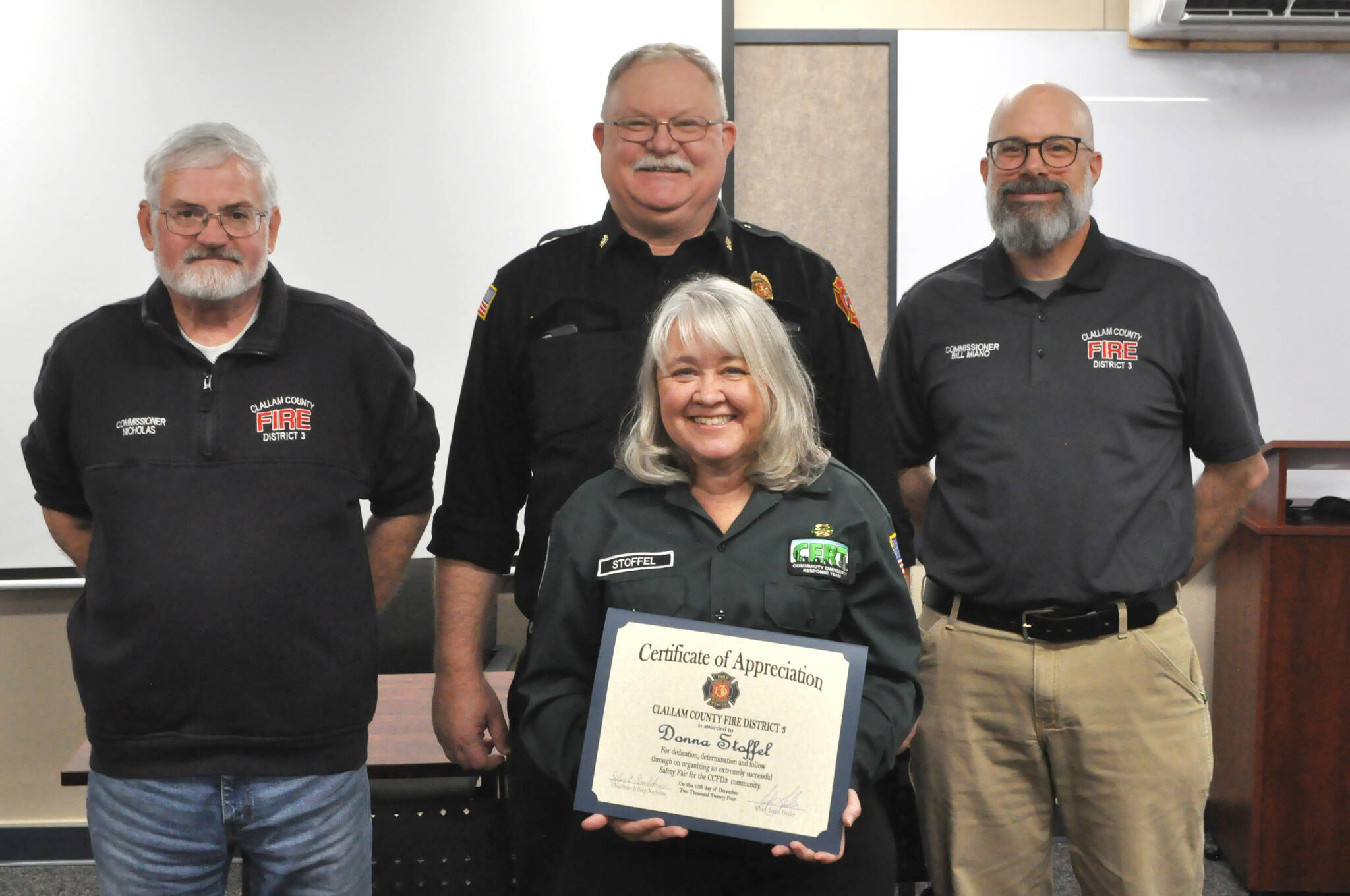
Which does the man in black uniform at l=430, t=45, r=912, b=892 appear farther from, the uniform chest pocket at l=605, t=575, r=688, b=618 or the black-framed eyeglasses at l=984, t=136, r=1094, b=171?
the black-framed eyeglasses at l=984, t=136, r=1094, b=171

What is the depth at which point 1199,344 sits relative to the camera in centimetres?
213

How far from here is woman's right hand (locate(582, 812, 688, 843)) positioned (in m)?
1.41

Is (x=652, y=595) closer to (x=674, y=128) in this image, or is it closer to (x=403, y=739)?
(x=674, y=128)

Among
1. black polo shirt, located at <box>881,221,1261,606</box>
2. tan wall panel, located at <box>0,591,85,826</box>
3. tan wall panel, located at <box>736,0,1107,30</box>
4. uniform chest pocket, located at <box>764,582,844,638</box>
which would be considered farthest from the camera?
tan wall panel, located at <box>0,591,85,826</box>

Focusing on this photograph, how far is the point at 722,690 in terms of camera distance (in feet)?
4.66

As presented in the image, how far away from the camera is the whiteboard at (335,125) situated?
10.6ft

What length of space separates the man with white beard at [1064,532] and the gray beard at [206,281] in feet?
4.18

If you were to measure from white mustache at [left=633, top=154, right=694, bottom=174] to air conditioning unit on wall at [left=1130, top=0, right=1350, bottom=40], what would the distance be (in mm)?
2050

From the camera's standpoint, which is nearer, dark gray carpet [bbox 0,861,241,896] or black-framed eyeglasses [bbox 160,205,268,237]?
black-framed eyeglasses [bbox 160,205,268,237]

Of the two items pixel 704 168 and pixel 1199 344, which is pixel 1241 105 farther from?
pixel 704 168

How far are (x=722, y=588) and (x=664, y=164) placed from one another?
2.26ft

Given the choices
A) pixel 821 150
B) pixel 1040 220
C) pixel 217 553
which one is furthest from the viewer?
pixel 821 150

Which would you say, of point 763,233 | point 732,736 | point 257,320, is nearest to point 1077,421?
point 763,233

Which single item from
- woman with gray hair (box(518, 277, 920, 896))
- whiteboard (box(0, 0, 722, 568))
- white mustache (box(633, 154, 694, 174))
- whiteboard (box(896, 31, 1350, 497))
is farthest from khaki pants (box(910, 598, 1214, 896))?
whiteboard (box(0, 0, 722, 568))
